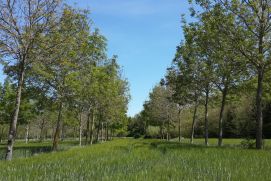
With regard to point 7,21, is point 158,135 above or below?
below

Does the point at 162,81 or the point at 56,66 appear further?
the point at 162,81

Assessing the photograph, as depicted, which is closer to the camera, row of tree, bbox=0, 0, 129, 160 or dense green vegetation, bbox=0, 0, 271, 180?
dense green vegetation, bbox=0, 0, 271, 180

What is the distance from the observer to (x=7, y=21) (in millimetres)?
19109

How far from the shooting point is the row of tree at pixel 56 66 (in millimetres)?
19359

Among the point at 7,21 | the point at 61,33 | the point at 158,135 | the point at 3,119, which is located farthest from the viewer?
the point at 158,135

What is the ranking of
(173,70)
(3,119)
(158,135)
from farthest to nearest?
(158,135), (3,119), (173,70)

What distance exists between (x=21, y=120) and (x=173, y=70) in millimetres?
30001

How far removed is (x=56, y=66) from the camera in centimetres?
A: 2978

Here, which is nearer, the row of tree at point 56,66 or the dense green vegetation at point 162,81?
the dense green vegetation at point 162,81

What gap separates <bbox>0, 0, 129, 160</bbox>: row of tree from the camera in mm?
19359

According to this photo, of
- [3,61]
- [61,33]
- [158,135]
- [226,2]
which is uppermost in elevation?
[226,2]

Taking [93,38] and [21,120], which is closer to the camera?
[93,38]

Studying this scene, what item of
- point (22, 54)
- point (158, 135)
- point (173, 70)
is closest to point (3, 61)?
point (22, 54)

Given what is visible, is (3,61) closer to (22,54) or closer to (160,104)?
(22,54)
